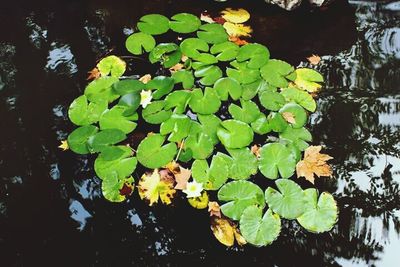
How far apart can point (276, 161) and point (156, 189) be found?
86cm

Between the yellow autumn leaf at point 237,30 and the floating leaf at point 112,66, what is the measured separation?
1064 mm

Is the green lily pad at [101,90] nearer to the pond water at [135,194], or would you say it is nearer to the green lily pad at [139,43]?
the pond water at [135,194]

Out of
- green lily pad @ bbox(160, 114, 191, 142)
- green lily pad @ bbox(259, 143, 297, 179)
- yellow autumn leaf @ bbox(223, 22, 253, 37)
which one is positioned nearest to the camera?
green lily pad @ bbox(259, 143, 297, 179)

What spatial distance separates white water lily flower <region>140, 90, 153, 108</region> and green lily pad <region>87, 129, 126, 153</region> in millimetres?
331

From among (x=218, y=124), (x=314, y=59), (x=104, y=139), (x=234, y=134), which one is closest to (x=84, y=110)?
(x=104, y=139)

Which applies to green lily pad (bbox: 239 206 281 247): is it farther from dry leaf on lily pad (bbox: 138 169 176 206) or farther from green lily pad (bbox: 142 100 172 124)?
green lily pad (bbox: 142 100 172 124)

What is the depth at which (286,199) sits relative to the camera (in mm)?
2711

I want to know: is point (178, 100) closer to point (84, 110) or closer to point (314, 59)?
point (84, 110)

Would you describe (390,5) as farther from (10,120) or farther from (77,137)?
(10,120)

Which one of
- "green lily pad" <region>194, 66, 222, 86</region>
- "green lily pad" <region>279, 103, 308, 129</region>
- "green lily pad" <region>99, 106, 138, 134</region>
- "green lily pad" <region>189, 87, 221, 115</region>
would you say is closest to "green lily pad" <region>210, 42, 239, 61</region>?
"green lily pad" <region>194, 66, 222, 86</region>

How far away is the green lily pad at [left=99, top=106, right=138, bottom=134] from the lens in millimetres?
3105

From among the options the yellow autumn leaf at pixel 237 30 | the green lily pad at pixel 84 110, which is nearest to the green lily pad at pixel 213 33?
the yellow autumn leaf at pixel 237 30

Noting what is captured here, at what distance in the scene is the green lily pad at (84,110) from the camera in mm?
3180

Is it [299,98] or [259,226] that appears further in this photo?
[299,98]
